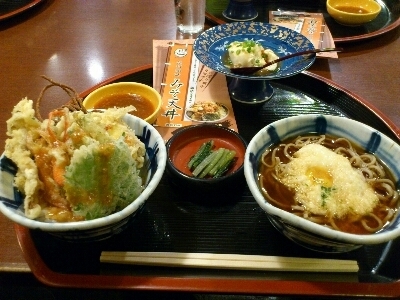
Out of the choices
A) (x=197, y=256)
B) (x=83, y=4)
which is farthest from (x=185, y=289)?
(x=83, y=4)

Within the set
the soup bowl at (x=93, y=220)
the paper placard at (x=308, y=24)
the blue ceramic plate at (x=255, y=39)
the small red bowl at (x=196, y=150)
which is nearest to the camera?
the soup bowl at (x=93, y=220)

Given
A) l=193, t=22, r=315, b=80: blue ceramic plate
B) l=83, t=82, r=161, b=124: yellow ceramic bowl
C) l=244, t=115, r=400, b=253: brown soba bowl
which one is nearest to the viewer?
l=244, t=115, r=400, b=253: brown soba bowl

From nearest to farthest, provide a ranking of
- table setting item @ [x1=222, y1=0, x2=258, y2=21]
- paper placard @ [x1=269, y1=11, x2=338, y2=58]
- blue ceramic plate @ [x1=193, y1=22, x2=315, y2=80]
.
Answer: blue ceramic plate @ [x1=193, y1=22, x2=315, y2=80] < paper placard @ [x1=269, y1=11, x2=338, y2=58] < table setting item @ [x1=222, y1=0, x2=258, y2=21]

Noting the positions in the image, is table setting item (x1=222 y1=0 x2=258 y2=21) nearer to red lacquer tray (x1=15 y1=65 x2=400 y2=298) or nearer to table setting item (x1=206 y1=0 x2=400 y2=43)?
table setting item (x1=206 y1=0 x2=400 y2=43)

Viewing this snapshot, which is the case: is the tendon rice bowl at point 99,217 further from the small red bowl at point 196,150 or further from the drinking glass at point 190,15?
the drinking glass at point 190,15

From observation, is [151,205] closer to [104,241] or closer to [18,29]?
Result: [104,241]

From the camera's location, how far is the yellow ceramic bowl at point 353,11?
7.22 ft

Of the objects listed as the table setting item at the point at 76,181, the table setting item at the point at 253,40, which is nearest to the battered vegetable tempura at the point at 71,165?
the table setting item at the point at 76,181

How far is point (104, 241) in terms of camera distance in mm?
1150

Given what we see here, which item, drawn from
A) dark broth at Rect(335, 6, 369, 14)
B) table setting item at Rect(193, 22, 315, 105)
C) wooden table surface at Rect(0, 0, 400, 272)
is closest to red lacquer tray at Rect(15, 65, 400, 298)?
table setting item at Rect(193, 22, 315, 105)

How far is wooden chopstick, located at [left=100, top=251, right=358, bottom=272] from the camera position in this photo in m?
1.08

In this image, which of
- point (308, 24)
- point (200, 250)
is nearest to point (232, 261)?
point (200, 250)

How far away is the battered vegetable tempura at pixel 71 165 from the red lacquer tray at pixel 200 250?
0.16 m

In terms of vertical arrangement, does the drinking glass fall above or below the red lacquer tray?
above
